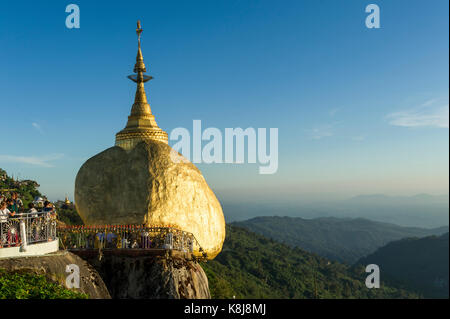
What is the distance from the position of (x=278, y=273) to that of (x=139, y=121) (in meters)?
66.9

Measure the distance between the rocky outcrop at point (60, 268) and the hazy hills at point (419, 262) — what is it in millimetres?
164665

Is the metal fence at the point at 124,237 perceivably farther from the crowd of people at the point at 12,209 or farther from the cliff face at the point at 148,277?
the crowd of people at the point at 12,209

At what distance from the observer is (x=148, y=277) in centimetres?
1758

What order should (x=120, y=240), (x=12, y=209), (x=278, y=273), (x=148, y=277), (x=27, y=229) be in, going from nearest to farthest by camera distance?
(x=27, y=229) → (x=12, y=209) → (x=148, y=277) → (x=120, y=240) → (x=278, y=273)

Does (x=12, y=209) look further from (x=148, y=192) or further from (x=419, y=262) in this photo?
(x=419, y=262)

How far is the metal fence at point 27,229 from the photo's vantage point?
14.5 metres

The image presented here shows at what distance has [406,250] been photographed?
638 feet

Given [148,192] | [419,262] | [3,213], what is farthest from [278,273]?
[419,262]

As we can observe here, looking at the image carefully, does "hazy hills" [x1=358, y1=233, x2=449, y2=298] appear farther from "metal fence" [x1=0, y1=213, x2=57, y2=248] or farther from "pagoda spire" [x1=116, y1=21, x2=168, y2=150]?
"metal fence" [x1=0, y1=213, x2=57, y2=248]

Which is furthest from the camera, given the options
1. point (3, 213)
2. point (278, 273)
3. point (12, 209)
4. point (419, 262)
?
point (419, 262)

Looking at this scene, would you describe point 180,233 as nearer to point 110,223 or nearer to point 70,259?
point 110,223

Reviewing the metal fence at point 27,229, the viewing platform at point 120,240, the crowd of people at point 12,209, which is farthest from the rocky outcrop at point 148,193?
the metal fence at point 27,229
